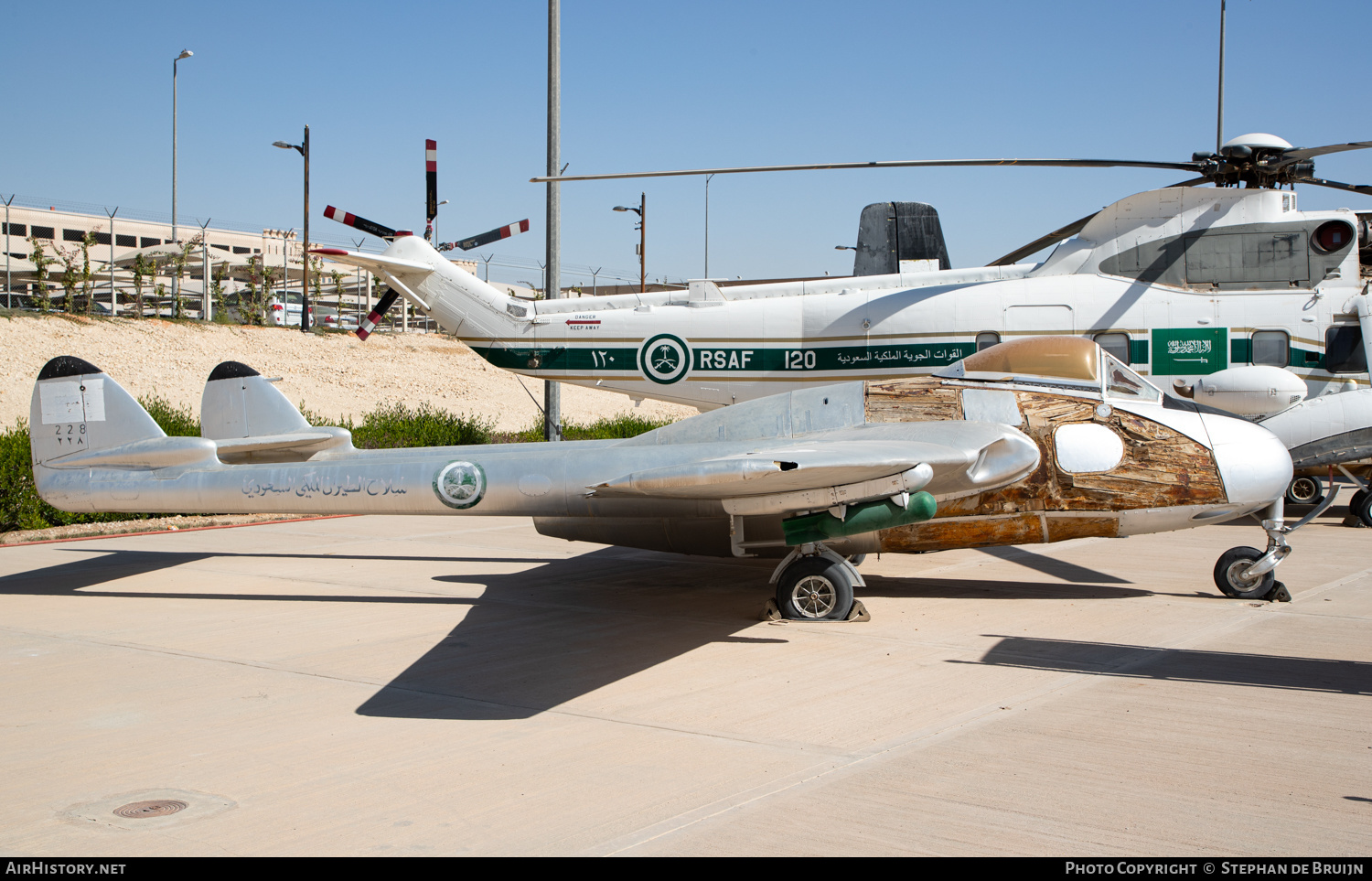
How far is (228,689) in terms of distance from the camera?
22.8ft

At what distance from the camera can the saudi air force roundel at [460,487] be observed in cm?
966

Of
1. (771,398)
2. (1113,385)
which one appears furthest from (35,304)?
(1113,385)

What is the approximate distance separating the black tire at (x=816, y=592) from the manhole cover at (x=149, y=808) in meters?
5.50

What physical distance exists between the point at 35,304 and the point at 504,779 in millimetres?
40673

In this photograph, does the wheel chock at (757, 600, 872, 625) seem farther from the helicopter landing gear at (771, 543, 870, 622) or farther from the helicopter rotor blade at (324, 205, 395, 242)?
the helicopter rotor blade at (324, 205, 395, 242)

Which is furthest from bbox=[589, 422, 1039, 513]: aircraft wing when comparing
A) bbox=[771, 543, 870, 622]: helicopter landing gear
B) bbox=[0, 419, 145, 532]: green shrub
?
bbox=[0, 419, 145, 532]: green shrub

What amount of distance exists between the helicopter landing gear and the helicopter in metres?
5.64

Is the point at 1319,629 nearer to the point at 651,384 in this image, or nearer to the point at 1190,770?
the point at 1190,770

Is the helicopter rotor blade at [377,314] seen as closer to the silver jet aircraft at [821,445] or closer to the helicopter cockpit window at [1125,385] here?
the silver jet aircraft at [821,445]

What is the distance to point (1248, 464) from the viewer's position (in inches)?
362

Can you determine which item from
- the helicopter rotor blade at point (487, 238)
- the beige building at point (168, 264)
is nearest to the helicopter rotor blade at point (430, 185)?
the helicopter rotor blade at point (487, 238)

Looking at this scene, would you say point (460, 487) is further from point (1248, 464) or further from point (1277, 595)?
point (1277, 595)

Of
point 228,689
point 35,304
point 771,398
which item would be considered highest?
point 35,304
